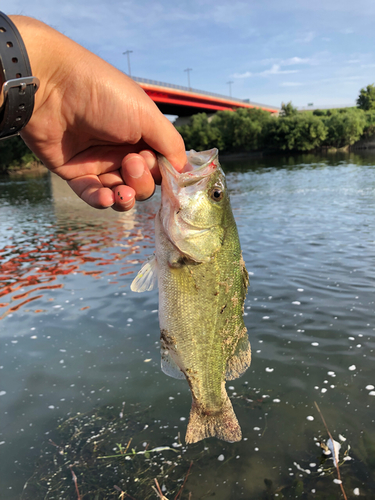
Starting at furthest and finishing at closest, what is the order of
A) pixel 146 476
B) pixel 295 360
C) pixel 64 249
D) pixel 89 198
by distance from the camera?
1. pixel 64 249
2. pixel 295 360
3. pixel 146 476
4. pixel 89 198

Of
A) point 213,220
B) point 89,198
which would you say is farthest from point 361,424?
point 89,198

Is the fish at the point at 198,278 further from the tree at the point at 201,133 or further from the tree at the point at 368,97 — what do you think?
the tree at the point at 368,97

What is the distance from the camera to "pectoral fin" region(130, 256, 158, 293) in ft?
10.9

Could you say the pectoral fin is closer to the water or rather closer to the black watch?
the black watch

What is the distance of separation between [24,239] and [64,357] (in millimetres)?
12239

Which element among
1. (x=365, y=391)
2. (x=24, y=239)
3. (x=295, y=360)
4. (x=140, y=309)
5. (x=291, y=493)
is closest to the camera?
(x=291, y=493)

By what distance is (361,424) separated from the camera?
560 cm

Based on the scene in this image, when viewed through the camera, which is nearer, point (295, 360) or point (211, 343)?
point (211, 343)

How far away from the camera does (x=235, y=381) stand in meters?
6.73

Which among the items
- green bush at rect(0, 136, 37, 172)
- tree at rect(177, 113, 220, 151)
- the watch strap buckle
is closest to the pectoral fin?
the watch strap buckle

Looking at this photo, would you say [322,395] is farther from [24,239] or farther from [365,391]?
[24,239]

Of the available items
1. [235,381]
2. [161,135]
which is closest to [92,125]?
[161,135]

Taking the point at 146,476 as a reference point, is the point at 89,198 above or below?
above

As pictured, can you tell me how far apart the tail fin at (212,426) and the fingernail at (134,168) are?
2.05m
